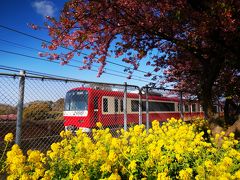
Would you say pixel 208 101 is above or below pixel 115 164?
above

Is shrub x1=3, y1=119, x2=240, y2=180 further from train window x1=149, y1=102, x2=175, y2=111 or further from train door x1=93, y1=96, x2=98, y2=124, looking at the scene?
train window x1=149, y1=102, x2=175, y2=111

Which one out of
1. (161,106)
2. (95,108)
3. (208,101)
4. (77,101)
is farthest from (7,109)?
(161,106)

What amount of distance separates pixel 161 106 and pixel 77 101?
6.71 metres

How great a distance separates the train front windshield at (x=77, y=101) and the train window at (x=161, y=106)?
193 inches

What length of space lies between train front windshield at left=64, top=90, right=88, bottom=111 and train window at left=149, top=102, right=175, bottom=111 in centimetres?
490

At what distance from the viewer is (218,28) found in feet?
16.6

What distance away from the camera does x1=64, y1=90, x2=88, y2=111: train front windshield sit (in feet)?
43.7

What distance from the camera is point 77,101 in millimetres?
14023

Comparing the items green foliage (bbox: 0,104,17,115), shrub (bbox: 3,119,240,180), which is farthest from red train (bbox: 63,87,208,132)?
shrub (bbox: 3,119,240,180)

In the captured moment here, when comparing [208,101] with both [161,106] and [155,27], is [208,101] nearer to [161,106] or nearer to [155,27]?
[155,27]

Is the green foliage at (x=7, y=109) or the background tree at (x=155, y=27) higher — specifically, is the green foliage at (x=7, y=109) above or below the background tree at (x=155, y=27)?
below

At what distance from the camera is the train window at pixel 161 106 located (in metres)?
16.9

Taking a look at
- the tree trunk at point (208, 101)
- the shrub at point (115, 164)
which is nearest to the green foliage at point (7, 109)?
the shrub at point (115, 164)

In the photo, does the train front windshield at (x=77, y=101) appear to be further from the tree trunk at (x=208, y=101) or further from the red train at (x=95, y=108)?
the tree trunk at (x=208, y=101)
